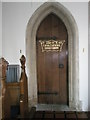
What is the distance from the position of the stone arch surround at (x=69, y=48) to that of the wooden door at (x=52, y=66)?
0.50 feet

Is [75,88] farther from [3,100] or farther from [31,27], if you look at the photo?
[3,100]

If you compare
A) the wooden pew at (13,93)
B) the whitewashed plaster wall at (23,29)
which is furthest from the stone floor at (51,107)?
the wooden pew at (13,93)

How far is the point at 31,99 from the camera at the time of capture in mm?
4160

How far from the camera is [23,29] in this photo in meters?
3.99

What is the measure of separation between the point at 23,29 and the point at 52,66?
45.9 inches

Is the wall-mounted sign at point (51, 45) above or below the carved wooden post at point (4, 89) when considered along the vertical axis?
above

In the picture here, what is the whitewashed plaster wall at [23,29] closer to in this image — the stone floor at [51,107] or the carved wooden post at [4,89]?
the stone floor at [51,107]

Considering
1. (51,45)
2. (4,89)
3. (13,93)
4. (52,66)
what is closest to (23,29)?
(51,45)

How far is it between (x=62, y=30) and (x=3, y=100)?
8.67 feet

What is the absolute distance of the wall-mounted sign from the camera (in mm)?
4293

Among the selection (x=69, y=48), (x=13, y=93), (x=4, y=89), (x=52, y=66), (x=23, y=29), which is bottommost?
(x=13, y=93)

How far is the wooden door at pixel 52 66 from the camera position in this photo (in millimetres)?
4293

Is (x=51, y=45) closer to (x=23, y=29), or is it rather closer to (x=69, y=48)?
(x=69, y=48)

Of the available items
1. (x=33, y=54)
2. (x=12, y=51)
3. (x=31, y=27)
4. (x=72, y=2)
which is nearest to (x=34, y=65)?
(x=33, y=54)
